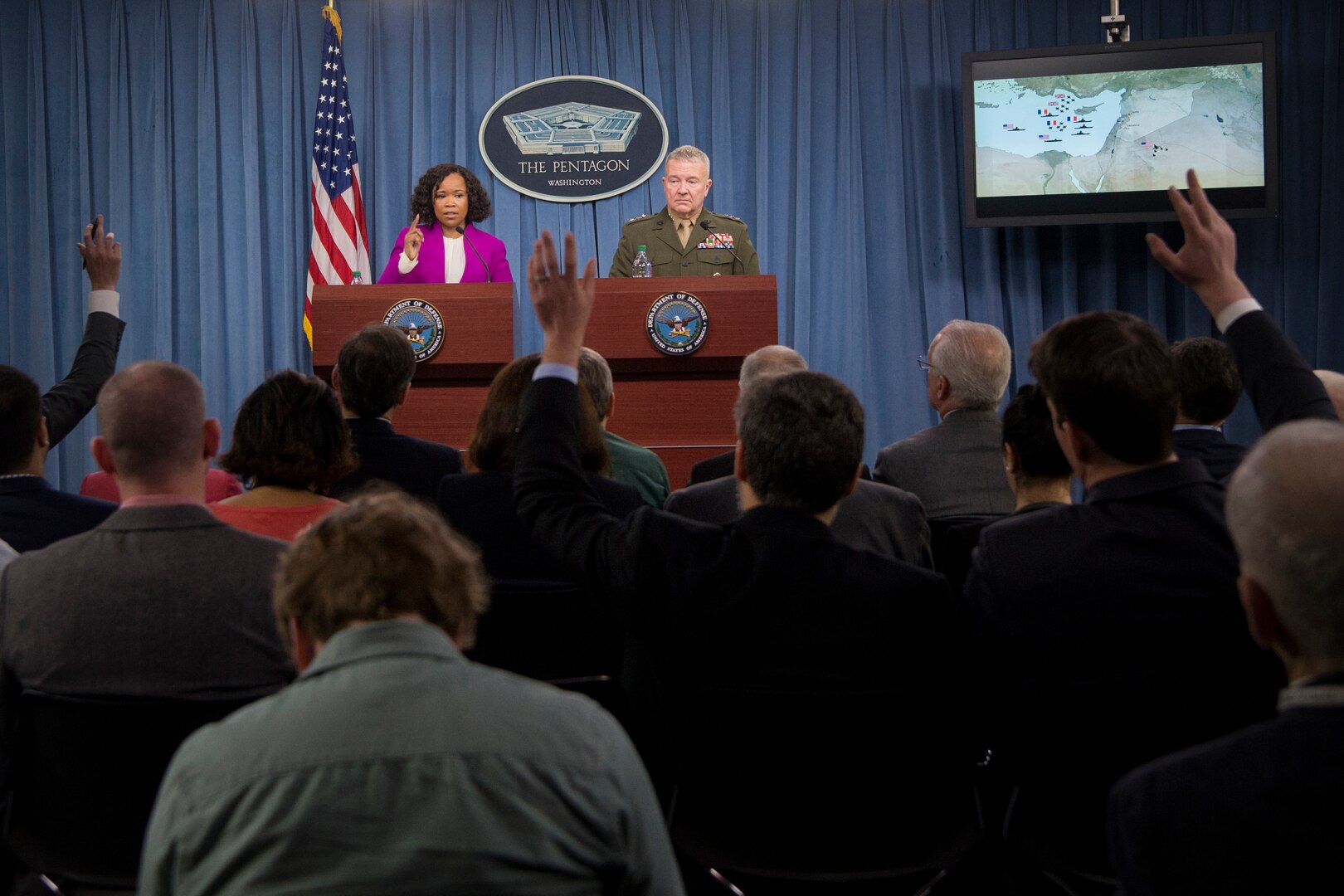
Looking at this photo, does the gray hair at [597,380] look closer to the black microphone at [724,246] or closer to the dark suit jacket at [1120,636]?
the dark suit jacket at [1120,636]

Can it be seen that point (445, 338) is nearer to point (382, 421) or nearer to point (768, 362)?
point (382, 421)

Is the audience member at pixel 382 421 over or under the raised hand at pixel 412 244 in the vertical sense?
under

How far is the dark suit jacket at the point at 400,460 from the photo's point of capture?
2.84 meters

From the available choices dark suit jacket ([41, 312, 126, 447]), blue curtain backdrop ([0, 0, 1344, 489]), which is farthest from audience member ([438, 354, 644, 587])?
blue curtain backdrop ([0, 0, 1344, 489])

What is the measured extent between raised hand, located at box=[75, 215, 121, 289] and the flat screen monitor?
14.9ft

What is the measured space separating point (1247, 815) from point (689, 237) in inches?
190

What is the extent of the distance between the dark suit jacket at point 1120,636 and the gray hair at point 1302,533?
0.53 metres

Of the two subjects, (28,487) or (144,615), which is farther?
(28,487)

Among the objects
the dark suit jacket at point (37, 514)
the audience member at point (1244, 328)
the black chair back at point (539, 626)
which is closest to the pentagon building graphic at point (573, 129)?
the dark suit jacket at point (37, 514)

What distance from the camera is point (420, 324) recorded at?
171 inches

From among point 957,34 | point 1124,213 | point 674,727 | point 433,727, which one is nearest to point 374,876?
point 433,727

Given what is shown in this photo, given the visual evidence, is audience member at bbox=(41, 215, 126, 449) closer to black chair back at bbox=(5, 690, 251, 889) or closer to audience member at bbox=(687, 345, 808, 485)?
black chair back at bbox=(5, 690, 251, 889)

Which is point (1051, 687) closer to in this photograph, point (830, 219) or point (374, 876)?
point (374, 876)

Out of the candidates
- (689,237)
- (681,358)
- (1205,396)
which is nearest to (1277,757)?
(1205,396)
